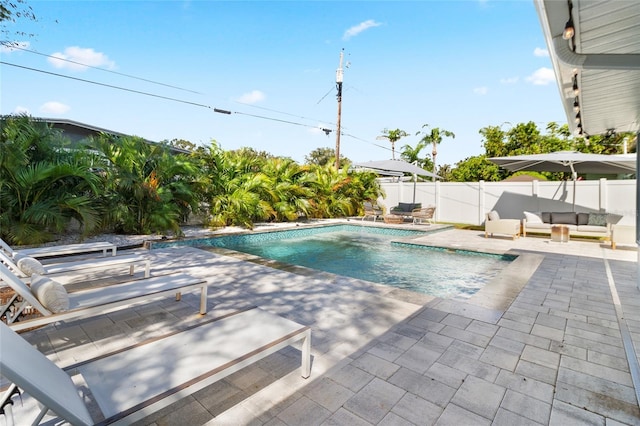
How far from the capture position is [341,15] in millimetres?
15594

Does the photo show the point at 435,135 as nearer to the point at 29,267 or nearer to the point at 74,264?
the point at 74,264

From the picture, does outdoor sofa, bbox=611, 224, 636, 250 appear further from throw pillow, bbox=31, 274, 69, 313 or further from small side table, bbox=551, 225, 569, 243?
throw pillow, bbox=31, 274, 69, 313

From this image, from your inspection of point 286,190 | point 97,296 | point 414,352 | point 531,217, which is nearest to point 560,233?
point 531,217

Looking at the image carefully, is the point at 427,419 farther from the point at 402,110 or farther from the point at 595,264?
the point at 402,110

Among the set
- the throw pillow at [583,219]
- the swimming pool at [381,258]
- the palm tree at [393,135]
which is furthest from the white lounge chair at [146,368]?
the palm tree at [393,135]

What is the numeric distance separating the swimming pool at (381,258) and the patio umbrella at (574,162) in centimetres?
433

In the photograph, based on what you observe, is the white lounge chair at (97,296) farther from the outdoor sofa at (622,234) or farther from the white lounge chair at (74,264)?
the outdoor sofa at (622,234)

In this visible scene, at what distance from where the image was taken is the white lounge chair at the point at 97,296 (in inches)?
102

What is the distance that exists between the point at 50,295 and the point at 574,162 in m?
13.7

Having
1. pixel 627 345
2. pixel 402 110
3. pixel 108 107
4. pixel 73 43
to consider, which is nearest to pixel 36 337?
pixel 627 345

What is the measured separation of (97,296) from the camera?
10.5 feet

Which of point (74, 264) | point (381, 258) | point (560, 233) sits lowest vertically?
point (381, 258)

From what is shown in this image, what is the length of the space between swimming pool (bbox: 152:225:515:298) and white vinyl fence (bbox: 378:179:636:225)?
4854 mm

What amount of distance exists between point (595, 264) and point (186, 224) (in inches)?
478
